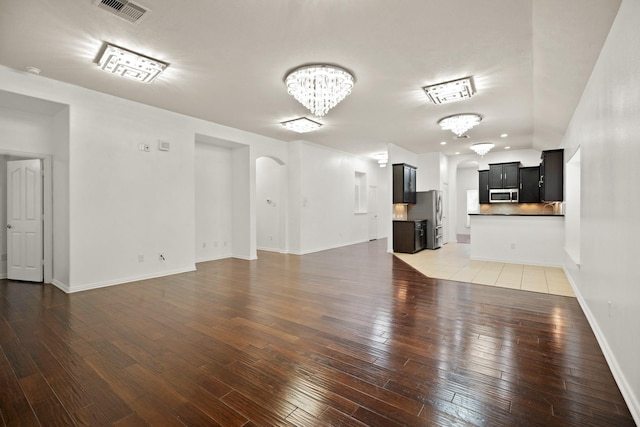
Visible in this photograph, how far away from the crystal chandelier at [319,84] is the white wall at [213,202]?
376 centimetres

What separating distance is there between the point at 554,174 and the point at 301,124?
5.14 m

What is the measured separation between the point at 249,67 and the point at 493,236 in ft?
20.0

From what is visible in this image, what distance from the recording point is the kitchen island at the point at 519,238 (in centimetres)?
612

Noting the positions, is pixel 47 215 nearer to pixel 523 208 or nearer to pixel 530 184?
pixel 530 184

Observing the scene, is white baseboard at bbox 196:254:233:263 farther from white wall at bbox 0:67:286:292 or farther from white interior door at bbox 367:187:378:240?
white interior door at bbox 367:187:378:240

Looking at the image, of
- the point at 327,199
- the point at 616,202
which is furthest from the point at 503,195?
the point at 616,202

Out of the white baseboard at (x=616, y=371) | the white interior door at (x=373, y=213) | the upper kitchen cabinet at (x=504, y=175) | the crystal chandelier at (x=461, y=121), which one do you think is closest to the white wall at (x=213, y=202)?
the crystal chandelier at (x=461, y=121)

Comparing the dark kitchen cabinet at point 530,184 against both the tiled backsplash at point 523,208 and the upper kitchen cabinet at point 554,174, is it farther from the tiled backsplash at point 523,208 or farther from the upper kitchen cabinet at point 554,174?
the upper kitchen cabinet at point 554,174

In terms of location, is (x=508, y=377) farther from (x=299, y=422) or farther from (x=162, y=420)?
(x=162, y=420)

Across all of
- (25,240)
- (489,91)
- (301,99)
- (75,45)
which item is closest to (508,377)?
(301,99)

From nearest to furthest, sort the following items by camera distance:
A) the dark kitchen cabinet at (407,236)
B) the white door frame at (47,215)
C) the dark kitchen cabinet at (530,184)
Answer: the white door frame at (47,215) < the dark kitchen cabinet at (407,236) < the dark kitchen cabinet at (530,184)

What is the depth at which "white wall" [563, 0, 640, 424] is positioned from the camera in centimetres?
190

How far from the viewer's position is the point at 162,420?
1729mm

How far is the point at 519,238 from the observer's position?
21.3 feet
